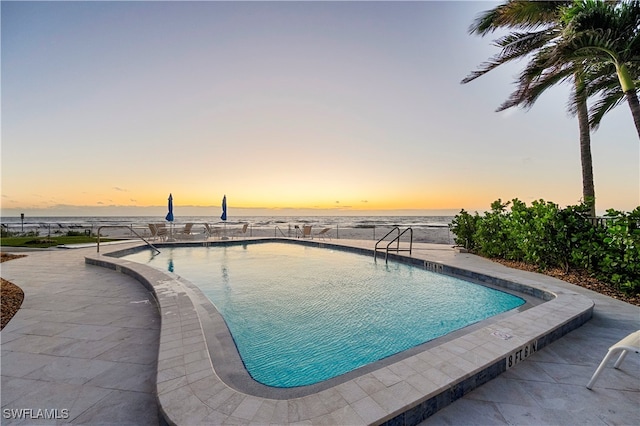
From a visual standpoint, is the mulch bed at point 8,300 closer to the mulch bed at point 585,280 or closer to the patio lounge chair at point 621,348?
the patio lounge chair at point 621,348

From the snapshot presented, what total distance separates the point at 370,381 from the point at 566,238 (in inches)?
225

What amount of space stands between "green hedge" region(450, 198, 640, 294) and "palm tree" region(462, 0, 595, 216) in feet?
4.82

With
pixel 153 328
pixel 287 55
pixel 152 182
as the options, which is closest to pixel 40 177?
pixel 152 182

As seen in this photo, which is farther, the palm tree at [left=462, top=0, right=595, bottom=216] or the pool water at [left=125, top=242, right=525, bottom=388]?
the palm tree at [left=462, top=0, right=595, bottom=216]

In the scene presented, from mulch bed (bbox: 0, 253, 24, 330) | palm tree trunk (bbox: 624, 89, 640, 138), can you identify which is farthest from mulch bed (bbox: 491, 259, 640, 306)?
mulch bed (bbox: 0, 253, 24, 330)

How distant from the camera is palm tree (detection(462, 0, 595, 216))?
6535 mm

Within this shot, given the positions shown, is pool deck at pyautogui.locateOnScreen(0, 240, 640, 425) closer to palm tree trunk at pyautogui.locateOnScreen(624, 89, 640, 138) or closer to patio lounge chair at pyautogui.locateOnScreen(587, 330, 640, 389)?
patio lounge chair at pyautogui.locateOnScreen(587, 330, 640, 389)

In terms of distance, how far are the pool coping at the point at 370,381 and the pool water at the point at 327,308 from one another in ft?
2.01

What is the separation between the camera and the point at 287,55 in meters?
10.4

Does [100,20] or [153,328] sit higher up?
[100,20]

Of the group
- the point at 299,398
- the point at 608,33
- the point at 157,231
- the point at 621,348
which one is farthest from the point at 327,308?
the point at 157,231

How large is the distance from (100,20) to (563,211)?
13.0m

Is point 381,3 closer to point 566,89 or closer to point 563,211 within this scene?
point 566,89

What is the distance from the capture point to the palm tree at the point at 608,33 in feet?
15.4
